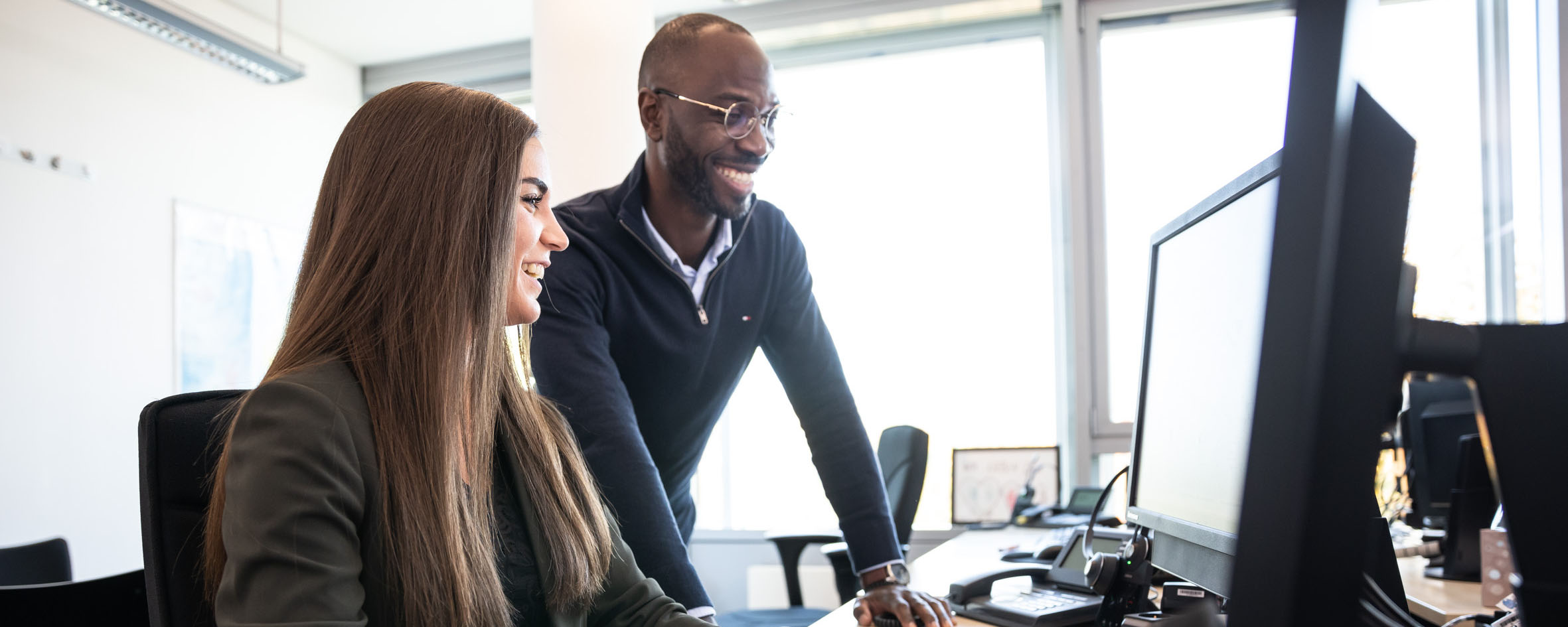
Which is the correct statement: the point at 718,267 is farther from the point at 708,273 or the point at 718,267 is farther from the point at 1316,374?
the point at 1316,374

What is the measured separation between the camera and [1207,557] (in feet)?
2.97

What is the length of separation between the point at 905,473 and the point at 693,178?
4.40 feet

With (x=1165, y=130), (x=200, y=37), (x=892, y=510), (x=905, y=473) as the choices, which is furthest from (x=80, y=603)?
(x=1165, y=130)

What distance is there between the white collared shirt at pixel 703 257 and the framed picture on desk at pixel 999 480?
1.84 meters

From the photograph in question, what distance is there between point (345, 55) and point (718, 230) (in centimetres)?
362

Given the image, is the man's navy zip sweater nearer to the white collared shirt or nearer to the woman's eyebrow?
the white collared shirt

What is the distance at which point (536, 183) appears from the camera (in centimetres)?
120

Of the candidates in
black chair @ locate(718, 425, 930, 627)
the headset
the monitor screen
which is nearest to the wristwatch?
the headset

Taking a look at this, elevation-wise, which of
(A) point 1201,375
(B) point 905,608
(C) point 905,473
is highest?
(A) point 1201,375

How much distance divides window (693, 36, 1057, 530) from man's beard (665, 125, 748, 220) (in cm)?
215

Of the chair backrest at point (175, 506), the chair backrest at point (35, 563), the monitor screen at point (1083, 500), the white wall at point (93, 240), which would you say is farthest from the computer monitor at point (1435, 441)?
the white wall at point (93, 240)

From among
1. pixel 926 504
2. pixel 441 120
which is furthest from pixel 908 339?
pixel 441 120

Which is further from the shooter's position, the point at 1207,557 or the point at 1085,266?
the point at 1085,266

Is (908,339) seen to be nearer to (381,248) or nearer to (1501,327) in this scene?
(381,248)
